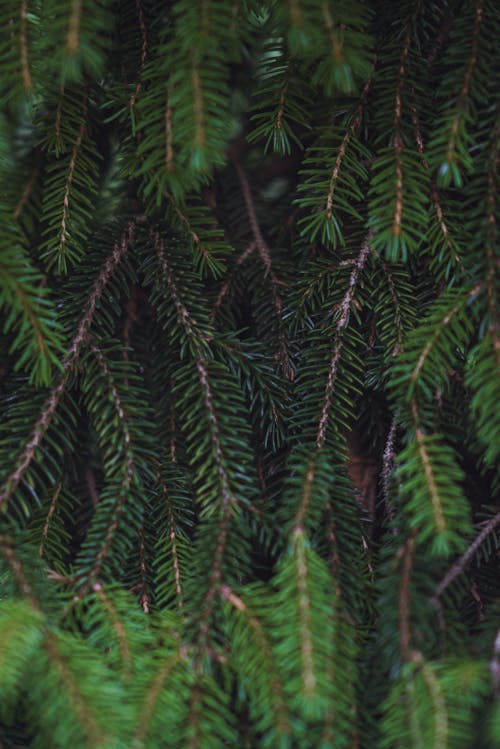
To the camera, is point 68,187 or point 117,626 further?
point 68,187

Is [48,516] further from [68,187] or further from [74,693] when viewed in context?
[68,187]

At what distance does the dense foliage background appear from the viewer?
0.60 m

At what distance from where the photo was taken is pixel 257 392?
0.80 m

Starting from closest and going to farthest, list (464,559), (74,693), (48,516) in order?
(74,693) < (464,559) < (48,516)

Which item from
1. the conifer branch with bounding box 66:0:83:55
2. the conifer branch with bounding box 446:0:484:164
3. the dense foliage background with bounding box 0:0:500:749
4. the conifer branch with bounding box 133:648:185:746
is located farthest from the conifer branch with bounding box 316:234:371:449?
the conifer branch with bounding box 66:0:83:55

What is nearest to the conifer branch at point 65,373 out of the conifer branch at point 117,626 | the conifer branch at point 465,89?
the conifer branch at point 117,626

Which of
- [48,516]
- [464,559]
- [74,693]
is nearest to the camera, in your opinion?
[74,693]

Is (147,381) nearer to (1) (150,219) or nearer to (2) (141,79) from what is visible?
(1) (150,219)

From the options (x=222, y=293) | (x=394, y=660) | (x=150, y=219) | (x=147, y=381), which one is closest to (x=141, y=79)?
(x=150, y=219)

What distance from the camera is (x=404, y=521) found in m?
0.69

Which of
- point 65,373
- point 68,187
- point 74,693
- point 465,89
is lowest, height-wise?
point 74,693

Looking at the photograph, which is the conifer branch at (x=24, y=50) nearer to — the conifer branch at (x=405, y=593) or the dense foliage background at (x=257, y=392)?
the dense foliage background at (x=257, y=392)

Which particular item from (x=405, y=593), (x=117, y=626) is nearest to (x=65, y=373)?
(x=117, y=626)

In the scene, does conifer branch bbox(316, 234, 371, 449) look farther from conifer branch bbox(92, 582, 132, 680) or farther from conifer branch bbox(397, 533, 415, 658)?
conifer branch bbox(92, 582, 132, 680)
